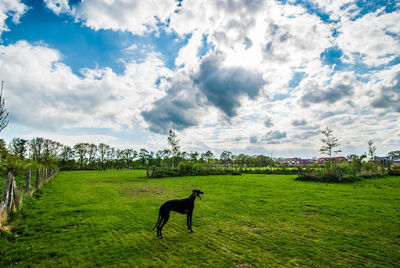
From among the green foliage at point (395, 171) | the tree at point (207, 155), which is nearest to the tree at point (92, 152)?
the tree at point (207, 155)

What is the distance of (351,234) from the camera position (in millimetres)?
6379

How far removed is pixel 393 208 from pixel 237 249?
956 cm

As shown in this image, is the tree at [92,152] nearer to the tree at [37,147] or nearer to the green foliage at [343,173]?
the tree at [37,147]

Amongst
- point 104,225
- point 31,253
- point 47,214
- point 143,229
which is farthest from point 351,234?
point 47,214

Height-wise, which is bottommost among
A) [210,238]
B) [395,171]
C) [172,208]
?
[210,238]

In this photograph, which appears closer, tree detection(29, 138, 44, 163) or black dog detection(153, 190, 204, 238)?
black dog detection(153, 190, 204, 238)

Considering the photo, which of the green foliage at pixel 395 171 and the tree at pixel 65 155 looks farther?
the tree at pixel 65 155

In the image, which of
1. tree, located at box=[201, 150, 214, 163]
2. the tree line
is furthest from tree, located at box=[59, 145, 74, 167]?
tree, located at box=[201, 150, 214, 163]

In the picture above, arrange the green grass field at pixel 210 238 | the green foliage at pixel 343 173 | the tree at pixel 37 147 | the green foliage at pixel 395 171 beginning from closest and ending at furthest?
the green grass field at pixel 210 238 < the green foliage at pixel 343 173 < the green foliage at pixel 395 171 < the tree at pixel 37 147

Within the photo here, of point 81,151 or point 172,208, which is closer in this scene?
point 172,208

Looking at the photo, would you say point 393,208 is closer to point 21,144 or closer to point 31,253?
point 31,253

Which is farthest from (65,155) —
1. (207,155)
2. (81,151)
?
(207,155)

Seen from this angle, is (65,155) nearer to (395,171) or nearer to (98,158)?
(98,158)

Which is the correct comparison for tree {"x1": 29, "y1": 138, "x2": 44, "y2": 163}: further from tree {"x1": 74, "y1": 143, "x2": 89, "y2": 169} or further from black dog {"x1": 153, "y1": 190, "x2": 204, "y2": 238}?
black dog {"x1": 153, "y1": 190, "x2": 204, "y2": 238}
